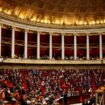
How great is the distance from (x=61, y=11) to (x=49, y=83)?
42.2 ft

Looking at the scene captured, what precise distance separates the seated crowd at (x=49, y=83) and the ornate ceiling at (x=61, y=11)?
731 centimetres

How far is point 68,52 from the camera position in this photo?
42.2 metres

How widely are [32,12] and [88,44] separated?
908 cm

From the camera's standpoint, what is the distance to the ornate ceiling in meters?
38.0

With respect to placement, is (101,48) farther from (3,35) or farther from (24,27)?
(3,35)

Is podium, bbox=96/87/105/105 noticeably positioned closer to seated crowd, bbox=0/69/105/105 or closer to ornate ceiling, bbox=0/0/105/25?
seated crowd, bbox=0/69/105/105

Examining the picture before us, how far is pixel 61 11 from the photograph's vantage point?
41.2 m

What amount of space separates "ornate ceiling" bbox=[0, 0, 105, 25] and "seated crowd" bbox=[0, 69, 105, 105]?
731 centimetres

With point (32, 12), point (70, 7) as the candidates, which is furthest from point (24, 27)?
point (70, 7)

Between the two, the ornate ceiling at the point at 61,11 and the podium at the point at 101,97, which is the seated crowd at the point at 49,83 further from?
the ornate ceiling at the point at 61,11

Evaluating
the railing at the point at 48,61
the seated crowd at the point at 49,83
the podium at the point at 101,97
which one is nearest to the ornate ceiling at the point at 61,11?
the railing at the point at 48,61

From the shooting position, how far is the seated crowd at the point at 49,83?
2517 centimetres

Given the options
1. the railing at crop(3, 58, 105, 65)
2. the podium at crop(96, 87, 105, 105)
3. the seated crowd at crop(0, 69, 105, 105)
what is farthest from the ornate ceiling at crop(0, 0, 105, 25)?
the podium at crop(96, 87, 105, 105)

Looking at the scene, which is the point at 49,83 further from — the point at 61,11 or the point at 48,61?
the point at 61,11
